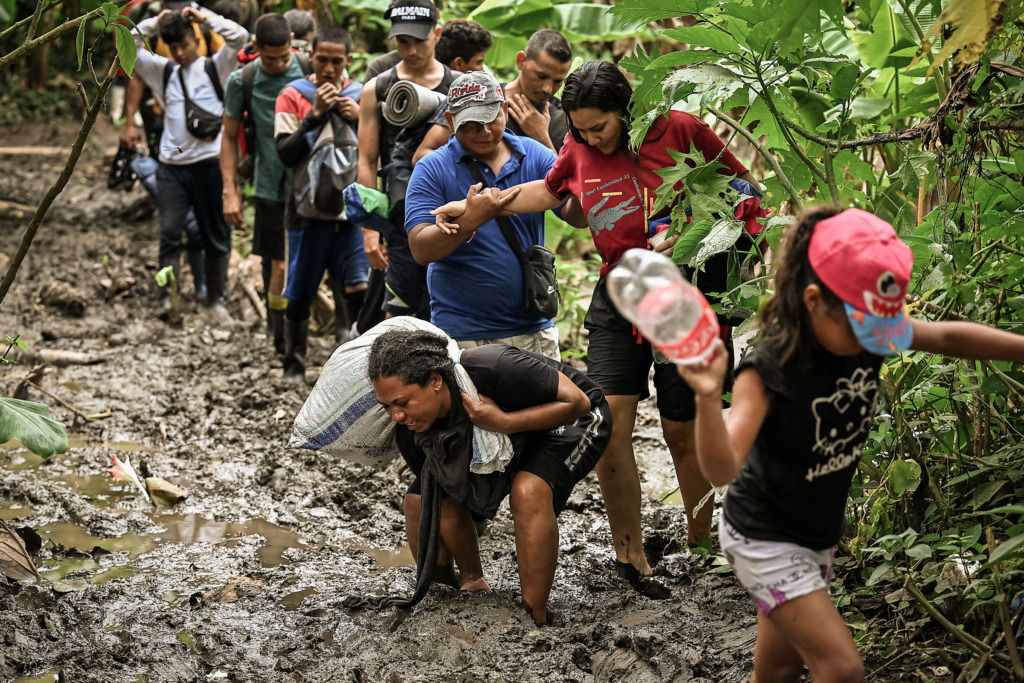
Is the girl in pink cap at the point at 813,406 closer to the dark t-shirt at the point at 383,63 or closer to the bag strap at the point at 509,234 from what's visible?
the bag strap at the point at 509,234

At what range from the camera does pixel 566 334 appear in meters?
6.58

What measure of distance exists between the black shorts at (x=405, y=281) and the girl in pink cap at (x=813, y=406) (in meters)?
2.89

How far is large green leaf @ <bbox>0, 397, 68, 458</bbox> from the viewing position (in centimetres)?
305

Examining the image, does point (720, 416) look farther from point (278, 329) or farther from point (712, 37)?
point (278, 329)

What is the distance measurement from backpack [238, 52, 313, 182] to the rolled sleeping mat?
1.93 m

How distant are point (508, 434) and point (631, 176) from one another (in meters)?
1.06

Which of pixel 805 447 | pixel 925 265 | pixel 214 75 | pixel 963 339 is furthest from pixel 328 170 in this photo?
pixel 963 339

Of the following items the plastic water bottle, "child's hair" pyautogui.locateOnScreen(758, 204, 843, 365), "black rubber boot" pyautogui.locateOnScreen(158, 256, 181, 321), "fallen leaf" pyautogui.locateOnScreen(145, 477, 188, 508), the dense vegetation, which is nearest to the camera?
the plastic water bottle

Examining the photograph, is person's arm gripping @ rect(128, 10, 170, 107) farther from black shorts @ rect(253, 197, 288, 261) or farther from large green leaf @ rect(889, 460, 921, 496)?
large green leaf @ rect(889, 460, 921, 496)

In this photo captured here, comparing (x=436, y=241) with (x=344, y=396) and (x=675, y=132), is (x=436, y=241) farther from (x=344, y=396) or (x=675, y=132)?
(x=675, y=132)

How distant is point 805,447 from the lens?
2150 mm

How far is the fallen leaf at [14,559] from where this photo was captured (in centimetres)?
353

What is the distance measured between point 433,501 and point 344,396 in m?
0.50

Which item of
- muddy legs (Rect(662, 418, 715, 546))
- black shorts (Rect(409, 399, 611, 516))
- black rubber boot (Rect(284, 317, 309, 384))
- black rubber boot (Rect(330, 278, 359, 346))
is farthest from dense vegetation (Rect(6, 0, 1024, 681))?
black rubber boot (Rect(330, 278, 359, 346))
